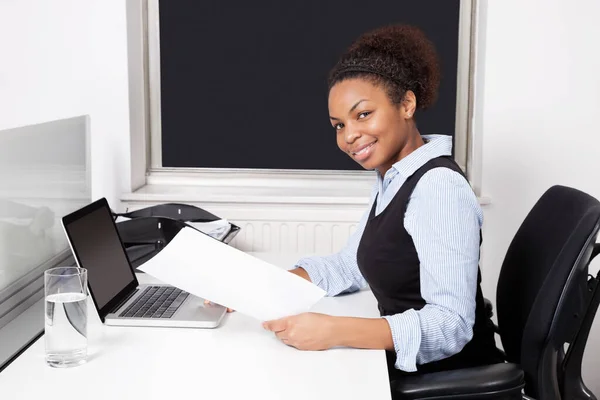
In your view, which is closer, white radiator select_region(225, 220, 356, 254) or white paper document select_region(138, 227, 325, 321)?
white paper document select_region(138, 227, 325, 321)

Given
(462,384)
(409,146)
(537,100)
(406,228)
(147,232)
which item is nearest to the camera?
(462,384)

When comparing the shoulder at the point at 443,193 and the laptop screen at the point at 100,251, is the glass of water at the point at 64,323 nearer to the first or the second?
the laptop screen at the point at 100,251

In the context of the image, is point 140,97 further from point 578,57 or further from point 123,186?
point 578,57

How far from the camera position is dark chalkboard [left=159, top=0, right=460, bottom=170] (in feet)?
9.55

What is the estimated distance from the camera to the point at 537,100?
8.67 ft

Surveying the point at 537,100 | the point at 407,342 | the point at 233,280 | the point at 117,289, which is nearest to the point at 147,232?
the point at 117,289

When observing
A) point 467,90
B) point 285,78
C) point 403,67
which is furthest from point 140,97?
point 403,67

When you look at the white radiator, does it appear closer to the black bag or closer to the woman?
the black bag

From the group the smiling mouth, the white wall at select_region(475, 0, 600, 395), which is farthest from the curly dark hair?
the white wall at select_region(475, 0, 600, 395)

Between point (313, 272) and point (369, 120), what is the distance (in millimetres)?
450

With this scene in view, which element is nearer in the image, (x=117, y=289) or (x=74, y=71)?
(x=117, y=289)

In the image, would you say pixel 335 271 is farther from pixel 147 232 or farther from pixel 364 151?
pixel 147 232

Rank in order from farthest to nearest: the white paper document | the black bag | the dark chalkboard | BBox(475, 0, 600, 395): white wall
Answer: the dark chalkboard < BBox(475, 0, 600, 395): white wall < the black bag < the white paper document

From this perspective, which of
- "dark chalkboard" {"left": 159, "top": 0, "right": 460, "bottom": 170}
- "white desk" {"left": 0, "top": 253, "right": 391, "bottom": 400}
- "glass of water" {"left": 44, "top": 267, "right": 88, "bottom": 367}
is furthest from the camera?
"dark chalkboard" {"left": 159, "top": 0, "right": 460, "bottom": 170}
